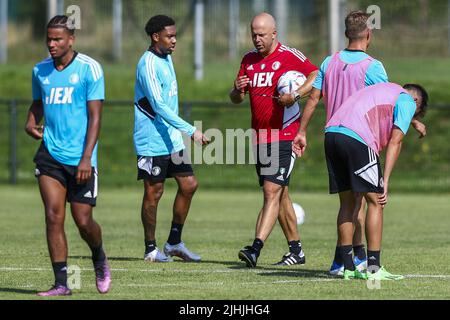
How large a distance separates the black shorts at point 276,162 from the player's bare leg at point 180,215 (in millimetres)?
948

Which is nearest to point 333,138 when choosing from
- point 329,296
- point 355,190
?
point 355,190

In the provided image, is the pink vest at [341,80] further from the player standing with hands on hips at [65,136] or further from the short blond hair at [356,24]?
the player standing with hands on hips at [65,136]

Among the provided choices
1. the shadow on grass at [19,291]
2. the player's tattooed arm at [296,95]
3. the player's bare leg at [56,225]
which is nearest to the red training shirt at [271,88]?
the player's tattooed arm at [296,95]

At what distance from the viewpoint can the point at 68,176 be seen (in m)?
9.48

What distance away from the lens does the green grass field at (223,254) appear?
987 cm

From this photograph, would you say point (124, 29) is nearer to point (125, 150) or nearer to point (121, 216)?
point (125, 150)

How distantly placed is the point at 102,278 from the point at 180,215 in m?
3.46

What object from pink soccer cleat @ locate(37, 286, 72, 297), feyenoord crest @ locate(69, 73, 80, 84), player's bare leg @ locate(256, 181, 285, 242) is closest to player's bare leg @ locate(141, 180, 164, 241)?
player's bare leg @ locate(256, 181, 285, 242)

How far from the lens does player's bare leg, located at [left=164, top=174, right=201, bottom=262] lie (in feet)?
41.9

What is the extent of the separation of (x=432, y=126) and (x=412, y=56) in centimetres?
553

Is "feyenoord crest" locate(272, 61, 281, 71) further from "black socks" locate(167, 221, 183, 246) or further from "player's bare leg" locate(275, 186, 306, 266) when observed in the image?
"black socks" locate(167, 221, 183, 246)

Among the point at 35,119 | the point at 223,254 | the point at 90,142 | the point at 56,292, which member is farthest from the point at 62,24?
the point at 223,254

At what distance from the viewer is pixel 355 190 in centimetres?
1032

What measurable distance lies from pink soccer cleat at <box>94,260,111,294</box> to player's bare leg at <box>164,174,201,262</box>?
10.3 ft
